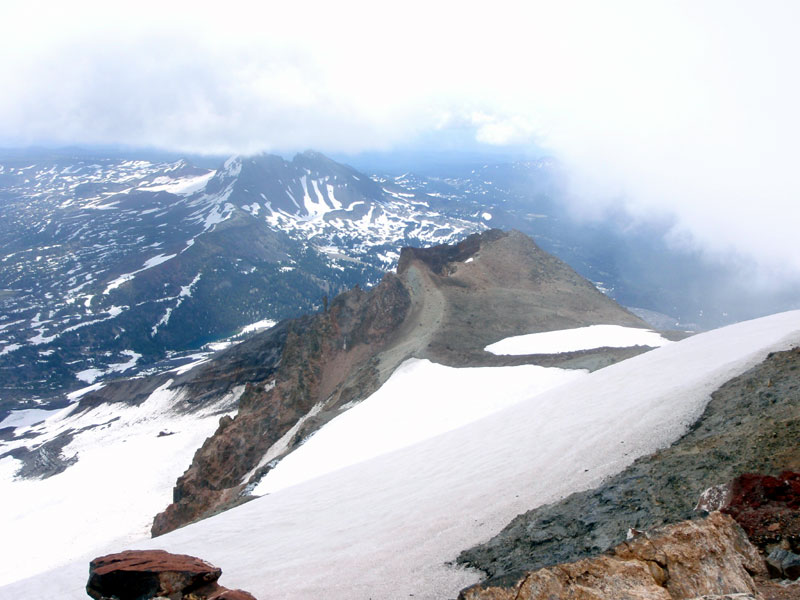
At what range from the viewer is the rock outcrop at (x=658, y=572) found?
631cm

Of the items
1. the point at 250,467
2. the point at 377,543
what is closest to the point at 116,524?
the point at 250,467

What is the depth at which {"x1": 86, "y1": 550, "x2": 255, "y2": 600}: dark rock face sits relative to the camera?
29.2ft

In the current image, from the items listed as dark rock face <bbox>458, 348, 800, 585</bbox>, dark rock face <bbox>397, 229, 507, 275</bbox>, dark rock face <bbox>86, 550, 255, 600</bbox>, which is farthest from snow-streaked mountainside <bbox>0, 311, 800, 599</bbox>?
dark rock face <bbox>397, 229, 507, 275</bbox>

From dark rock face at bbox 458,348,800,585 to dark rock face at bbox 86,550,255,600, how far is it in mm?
4771

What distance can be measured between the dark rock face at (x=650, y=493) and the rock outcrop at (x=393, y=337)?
640 inches

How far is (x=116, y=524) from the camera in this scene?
136 ft

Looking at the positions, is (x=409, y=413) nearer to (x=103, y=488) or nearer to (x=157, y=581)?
(x=157, y=581)

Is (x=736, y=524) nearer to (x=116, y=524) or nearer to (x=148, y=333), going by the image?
(x=116, y=524)

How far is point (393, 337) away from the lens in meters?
47.6

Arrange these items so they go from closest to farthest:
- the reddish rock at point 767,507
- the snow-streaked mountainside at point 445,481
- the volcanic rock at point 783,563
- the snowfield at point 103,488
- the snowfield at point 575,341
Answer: the volcanic rock at point 783,563 → the reddish rock at point 767,507 → the snow-streaked mountainside at point 445,481 → the snowfield at point 575,341 → the snowfield at point 103,488

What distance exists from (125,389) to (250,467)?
63540 mm

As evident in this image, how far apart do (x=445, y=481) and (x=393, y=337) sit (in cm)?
3304

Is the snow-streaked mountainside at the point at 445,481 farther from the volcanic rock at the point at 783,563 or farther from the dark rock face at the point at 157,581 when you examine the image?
the volcanic rock at the point at 783,563

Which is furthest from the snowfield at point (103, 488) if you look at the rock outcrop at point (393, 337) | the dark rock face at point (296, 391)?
the rock outcrop at point (393, 337)
